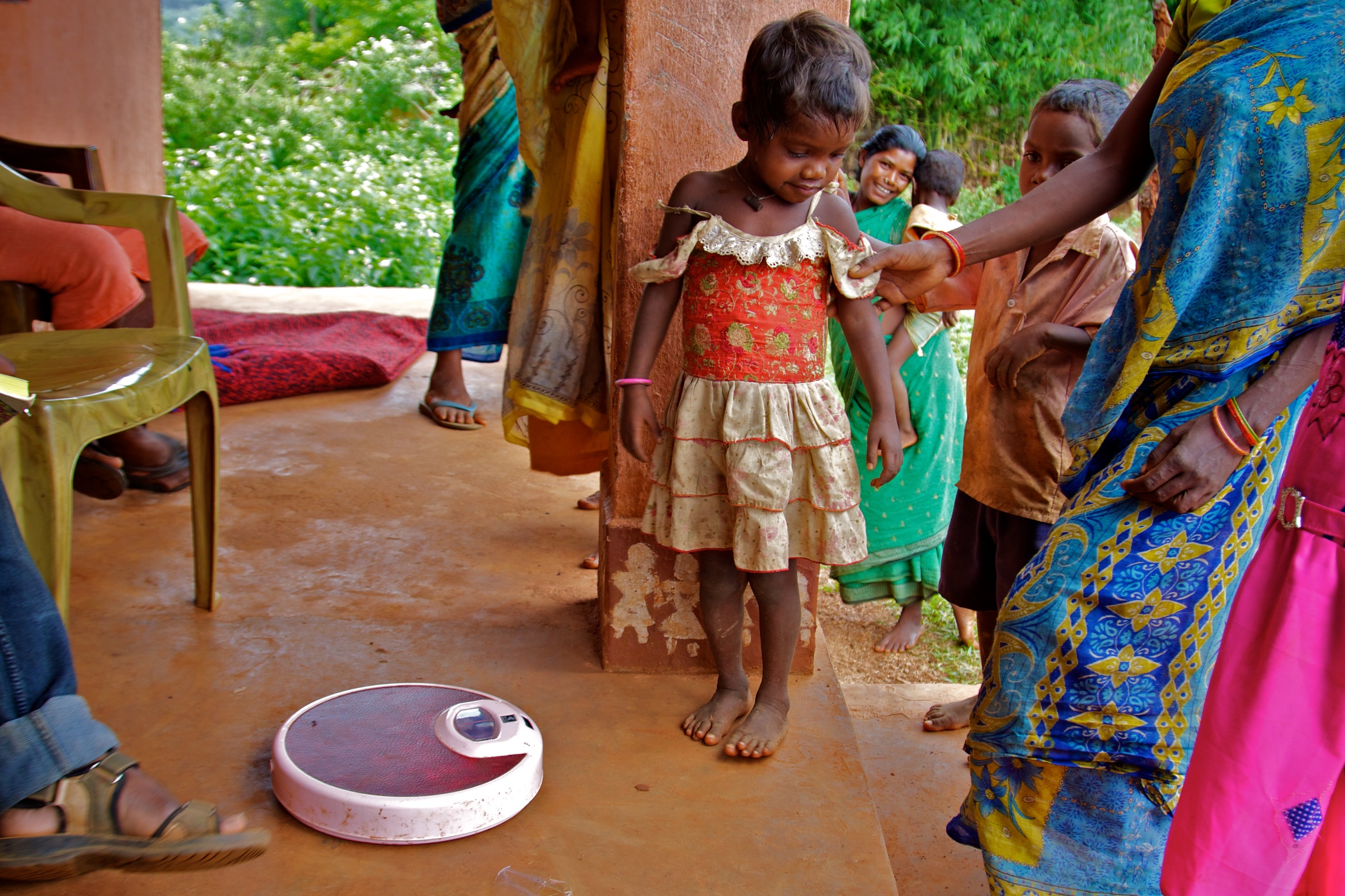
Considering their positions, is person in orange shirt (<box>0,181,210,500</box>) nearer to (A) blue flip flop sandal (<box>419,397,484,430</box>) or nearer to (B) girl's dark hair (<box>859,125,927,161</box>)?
(A) blue flip flop sandal (<box>419,397,484,430</box>)

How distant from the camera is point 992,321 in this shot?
2.38 m

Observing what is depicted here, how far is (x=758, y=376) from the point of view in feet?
6.29

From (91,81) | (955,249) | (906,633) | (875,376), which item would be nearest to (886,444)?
(875,376)

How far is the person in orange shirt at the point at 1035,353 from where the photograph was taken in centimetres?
215

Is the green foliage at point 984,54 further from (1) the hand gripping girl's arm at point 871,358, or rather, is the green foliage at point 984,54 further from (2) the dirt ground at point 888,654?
(1) the hand gripping girl's arm at point 871,358

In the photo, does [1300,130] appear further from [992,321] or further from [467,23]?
[467,23]

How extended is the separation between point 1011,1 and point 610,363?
1053cm

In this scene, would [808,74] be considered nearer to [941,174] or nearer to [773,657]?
[773,657]

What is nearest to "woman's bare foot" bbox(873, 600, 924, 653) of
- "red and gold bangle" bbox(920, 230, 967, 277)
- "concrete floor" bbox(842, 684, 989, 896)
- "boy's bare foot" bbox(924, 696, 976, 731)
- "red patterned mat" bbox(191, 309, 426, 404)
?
"concrete floor" bbox(842, 684, 989, 896)

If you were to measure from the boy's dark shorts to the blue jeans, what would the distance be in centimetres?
182

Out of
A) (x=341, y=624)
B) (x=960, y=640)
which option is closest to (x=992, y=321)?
(x=341, y=624)

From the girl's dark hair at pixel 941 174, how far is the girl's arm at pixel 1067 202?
6.24 feet

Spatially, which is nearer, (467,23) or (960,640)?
(467,23)

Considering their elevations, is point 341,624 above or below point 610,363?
below
